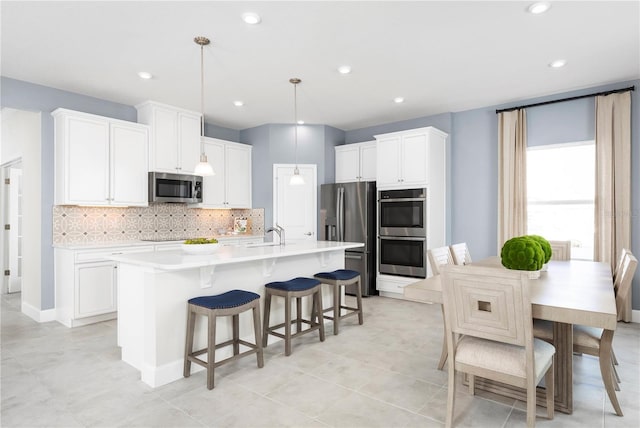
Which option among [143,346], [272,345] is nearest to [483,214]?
[272,345]

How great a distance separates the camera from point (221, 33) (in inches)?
120

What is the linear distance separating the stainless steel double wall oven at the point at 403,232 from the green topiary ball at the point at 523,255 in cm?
245

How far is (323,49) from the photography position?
3.36 m

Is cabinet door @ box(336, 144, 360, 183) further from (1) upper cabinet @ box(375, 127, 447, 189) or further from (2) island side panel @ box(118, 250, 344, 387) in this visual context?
(2) island side panel @ box(118, 250, 344, 387)

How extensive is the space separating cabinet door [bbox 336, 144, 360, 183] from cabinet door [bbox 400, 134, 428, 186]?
988 mm

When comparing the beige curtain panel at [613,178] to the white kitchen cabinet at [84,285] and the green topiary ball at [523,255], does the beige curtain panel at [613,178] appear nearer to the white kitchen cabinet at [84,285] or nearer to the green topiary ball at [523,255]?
the green topiary ball at [523,255]

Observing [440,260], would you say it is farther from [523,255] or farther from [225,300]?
[225,300]

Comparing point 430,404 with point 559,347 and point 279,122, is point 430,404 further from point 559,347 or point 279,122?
point 279,122

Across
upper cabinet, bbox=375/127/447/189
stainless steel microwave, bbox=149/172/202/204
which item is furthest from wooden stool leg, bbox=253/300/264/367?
upper cabinet, bbox=375/127/447/189

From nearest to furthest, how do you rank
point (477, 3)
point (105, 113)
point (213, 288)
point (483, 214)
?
point (477, 3)
point (213, 288)
point (105, 113)
point (483, 214)

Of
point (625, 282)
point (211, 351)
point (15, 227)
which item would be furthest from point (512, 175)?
point (15, 227)

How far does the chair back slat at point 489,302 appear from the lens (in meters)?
1.80

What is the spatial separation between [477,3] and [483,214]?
10.4 ft

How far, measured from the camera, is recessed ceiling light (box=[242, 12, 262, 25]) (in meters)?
2.76
